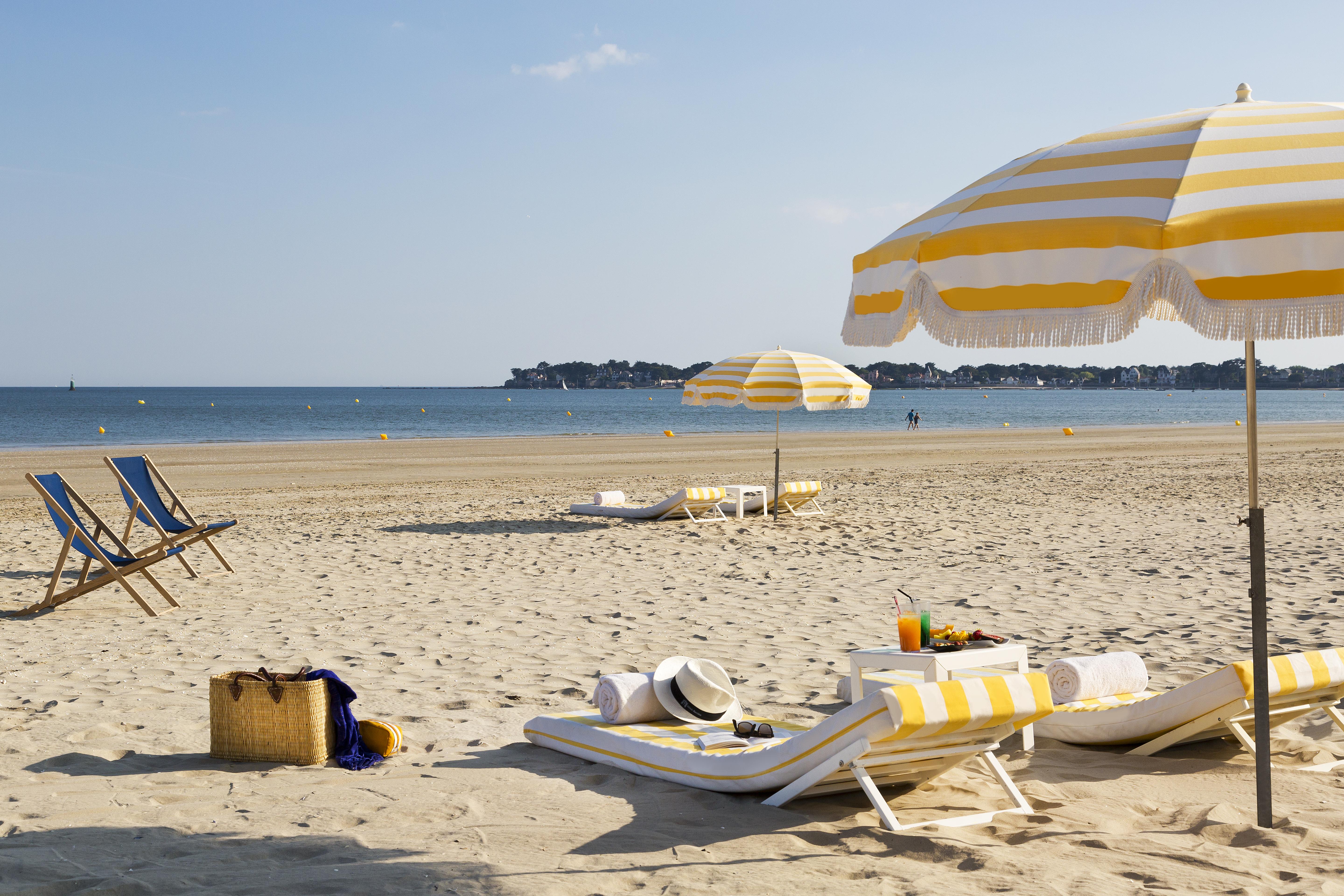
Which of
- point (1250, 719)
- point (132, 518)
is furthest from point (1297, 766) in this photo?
point (132, 518)

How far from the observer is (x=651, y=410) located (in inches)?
2987

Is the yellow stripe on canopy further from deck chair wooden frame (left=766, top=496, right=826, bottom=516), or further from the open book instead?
deck chair wooden frame (left=766, top=496, right=826, bottom=516)

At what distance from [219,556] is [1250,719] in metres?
7.45

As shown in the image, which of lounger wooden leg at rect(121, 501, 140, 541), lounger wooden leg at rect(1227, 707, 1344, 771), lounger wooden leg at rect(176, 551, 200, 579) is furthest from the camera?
lounger wooden leg at rect(176, 551, 200, 579)

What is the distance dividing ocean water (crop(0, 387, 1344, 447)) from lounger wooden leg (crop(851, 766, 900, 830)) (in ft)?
95.0

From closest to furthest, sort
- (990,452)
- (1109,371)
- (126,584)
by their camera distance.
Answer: (126,584), (990,452), (1109,371)

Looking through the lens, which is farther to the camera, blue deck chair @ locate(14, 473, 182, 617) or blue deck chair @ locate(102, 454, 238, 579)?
blue deck chair @ locate(102, 454, 238, 579)

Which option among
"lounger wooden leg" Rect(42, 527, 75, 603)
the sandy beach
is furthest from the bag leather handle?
"lounger wooden leg" Rect(42, 527, 75, 603)

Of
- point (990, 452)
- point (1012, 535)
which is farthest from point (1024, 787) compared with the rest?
point (990, 452)

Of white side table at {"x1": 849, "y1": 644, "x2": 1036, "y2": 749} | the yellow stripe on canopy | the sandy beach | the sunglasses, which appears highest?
the yellow stripe on canopy

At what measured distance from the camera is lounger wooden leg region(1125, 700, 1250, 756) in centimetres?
363

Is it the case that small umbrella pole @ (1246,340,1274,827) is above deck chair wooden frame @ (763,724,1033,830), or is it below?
above

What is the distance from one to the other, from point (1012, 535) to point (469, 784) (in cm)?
782

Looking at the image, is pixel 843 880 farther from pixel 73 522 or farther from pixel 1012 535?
pixel 1012 535
